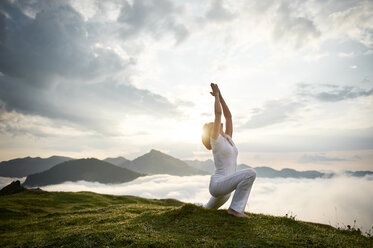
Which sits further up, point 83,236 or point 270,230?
point 270,230

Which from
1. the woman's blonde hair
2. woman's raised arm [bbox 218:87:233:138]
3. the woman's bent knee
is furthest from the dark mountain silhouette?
the woman's bent knee

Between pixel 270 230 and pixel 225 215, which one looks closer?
pixel 270 230

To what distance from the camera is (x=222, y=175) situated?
752cm

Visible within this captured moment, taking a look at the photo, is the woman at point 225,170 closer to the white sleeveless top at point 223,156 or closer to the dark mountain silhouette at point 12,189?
the white sleeveless top at point 223,156

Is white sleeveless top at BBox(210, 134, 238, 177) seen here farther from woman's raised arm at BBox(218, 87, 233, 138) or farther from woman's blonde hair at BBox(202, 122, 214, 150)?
woman's raised arm at BBox(218, 87, 233, 138)

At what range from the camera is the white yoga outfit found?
7172mm

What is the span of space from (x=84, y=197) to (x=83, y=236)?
3712cm

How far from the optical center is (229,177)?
724 centimetres

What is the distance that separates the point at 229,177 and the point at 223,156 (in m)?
0.72

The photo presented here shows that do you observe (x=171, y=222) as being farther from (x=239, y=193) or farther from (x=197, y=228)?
(x=239, y=193)

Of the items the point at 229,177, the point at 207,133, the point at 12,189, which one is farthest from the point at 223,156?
the point at 12,189

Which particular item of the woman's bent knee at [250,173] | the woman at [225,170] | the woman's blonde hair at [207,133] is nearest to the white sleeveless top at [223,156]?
the woman at [225,170]

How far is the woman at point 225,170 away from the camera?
7.19 metres

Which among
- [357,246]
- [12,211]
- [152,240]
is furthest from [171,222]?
[12,211]
